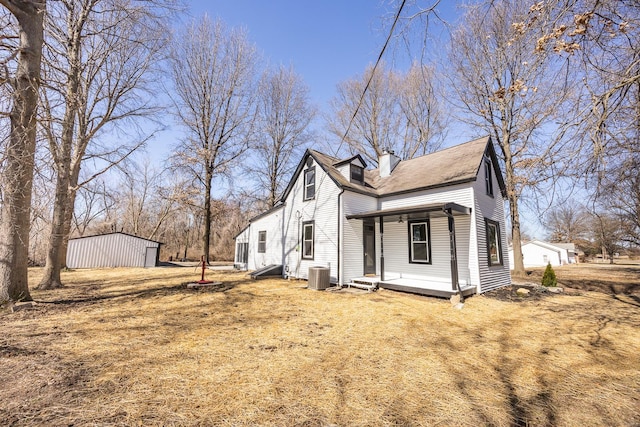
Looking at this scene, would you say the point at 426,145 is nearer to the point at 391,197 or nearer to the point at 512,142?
the point at 512,142

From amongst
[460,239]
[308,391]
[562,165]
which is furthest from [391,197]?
[308,391]

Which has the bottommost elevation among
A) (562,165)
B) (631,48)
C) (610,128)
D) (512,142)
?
(562,165)

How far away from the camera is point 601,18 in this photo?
11.2ft

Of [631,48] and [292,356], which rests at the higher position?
[631,48]

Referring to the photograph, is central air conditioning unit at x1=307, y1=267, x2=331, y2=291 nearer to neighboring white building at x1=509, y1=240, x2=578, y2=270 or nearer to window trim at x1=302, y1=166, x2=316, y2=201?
window trim at x1=302, y1=166, x2=316, y2=201

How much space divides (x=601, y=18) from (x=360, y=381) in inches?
224

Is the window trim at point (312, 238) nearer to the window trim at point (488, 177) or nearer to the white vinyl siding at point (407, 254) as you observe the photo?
the white vinyl siding at point (407, 254)

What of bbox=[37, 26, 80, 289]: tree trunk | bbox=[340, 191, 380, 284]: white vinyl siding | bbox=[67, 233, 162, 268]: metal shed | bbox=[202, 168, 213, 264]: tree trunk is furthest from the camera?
bbox=[67, 233, 162, 268]: metal shed

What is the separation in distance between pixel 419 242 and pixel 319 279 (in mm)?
4365

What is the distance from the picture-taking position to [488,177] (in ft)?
35.2

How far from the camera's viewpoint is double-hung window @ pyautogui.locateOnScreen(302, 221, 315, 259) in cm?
1183

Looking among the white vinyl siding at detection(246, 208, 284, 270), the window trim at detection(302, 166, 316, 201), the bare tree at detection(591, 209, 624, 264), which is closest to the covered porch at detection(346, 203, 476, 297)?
the window trim at detection(302, 166, 316, 201)

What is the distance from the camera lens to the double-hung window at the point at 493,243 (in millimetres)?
9727

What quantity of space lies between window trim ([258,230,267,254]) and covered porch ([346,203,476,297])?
6877 mm
